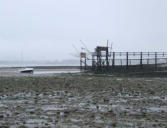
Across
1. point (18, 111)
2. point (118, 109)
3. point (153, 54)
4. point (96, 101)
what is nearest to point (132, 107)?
point (118, 109)

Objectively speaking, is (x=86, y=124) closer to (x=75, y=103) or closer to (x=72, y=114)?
(x=72, y=114)

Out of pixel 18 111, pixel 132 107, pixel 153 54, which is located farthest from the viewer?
pixel 153 54

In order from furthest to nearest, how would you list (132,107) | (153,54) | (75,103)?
1. (153,54)
2. (75,103)
3. (132,107)

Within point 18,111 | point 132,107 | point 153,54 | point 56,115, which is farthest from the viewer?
point 153,54

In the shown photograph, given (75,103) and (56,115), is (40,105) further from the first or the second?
(56,115)

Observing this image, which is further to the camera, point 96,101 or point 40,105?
point 96,101

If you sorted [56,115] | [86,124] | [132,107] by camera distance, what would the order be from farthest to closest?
[132,107], [56,115], [86,124]

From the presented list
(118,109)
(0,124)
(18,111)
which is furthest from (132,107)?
(0,124)

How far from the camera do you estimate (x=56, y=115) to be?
12.1 metres

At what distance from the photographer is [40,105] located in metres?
14.7

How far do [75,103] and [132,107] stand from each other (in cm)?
246

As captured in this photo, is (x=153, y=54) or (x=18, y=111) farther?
(x=153, y=54)

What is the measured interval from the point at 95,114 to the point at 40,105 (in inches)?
130

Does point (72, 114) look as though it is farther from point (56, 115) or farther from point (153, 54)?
point (153, 54)
